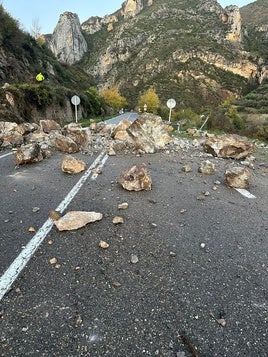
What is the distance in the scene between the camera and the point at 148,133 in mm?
8852

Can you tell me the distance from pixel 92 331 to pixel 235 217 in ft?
8.84

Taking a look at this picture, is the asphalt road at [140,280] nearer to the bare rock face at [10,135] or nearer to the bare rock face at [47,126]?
the bare rock face at [10,135]

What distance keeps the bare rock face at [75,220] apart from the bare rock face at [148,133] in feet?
17.2

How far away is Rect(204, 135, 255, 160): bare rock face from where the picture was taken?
26.1ft

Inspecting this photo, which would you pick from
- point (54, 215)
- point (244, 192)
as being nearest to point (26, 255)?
point (54, 215)

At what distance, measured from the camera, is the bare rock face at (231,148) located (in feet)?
26.1

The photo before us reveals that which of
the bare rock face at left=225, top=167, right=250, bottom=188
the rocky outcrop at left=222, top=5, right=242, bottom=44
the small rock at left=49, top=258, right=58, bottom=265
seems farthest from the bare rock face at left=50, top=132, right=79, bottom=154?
the rocky outcrop at left=222, top=5, right=242, bottom=44

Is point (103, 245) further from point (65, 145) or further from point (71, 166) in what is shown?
point (65, 145)

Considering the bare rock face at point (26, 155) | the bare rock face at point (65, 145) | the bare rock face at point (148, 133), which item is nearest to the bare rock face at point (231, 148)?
the bare rock face at point (148, 133)

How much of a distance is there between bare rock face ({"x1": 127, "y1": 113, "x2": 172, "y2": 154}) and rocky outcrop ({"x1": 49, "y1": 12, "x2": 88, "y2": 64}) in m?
127

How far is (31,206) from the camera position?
3.79m

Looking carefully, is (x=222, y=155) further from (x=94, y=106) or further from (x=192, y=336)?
(x=94, y=106)

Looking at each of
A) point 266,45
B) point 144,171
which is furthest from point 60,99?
point 266,45

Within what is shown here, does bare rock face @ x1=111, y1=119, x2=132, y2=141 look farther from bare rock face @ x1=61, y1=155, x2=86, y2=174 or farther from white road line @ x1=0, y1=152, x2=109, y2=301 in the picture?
white road line @ x1=0, y1=152, x2=109, y2=301
